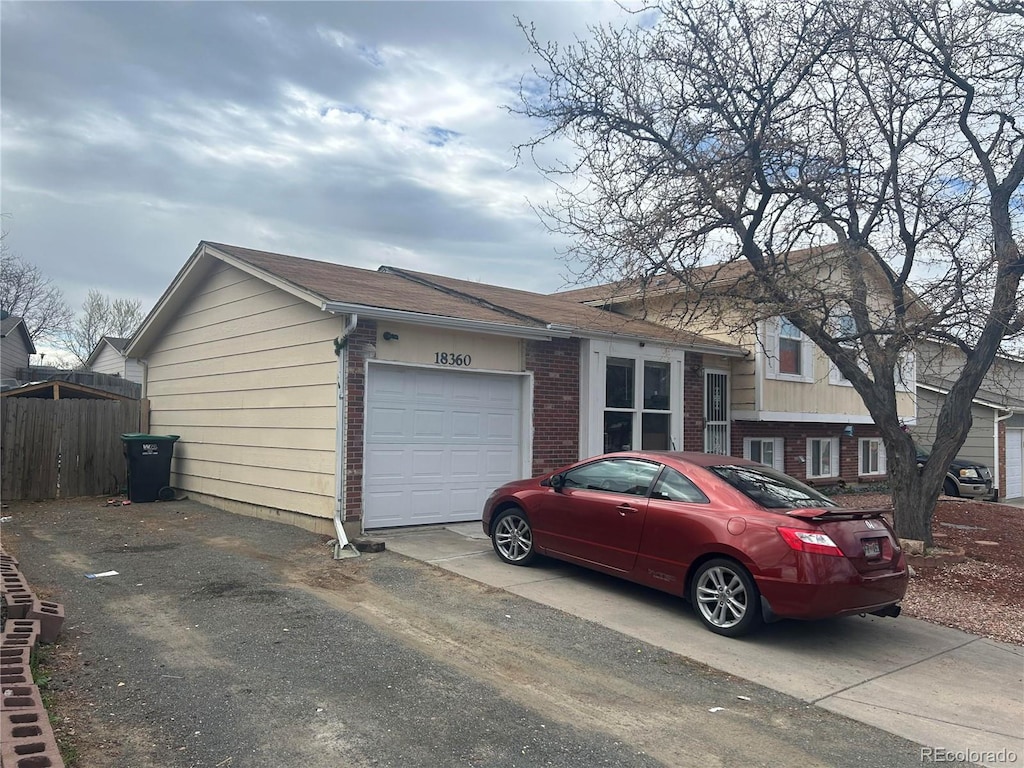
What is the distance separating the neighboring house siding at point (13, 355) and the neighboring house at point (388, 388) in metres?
19.9

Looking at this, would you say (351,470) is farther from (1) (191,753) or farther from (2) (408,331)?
(1) (191,753)

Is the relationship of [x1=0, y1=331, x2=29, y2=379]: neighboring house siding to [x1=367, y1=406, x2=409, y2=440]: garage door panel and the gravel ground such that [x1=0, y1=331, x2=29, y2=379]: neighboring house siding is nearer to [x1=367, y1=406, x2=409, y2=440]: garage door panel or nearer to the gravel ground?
[x1=367, y1=406, x2=409, y2=440]: garage door panel

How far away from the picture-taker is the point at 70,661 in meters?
4.81

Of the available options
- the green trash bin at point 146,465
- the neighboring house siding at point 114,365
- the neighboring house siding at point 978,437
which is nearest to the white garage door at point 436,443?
the green trash bin at point 146,465

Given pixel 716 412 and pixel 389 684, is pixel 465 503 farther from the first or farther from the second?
pixel 716 412

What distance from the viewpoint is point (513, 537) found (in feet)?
26.6

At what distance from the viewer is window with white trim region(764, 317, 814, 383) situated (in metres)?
14.8

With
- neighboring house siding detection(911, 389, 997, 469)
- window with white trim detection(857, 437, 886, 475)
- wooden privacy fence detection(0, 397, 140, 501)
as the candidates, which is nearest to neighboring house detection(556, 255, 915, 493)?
window with white trim detection(857, 437, 886, 475)

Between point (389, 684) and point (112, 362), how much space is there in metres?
36.0

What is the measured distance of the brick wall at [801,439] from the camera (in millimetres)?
15000

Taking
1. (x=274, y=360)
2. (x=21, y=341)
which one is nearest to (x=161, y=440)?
(x=274, y=360)

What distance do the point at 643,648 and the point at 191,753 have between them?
129 inches

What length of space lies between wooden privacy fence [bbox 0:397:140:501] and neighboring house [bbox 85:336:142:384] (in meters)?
18.3

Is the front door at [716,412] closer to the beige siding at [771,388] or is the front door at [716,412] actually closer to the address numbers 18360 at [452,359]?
the beige siding at [771,388]
